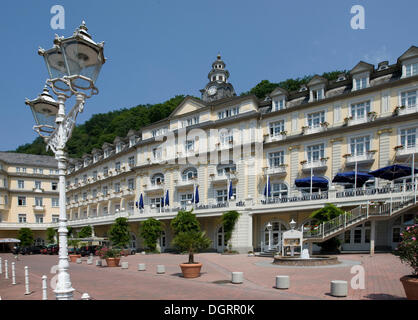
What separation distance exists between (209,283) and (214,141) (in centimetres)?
2428

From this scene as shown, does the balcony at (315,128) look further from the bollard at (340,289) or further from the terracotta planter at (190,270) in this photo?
the bollard at (340,289)

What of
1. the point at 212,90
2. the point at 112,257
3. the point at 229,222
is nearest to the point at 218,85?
the point at 212,90

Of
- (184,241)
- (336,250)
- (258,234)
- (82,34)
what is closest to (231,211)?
(258,234)

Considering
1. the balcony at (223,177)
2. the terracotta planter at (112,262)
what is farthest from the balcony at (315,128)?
the terracotta planter at (112,262)

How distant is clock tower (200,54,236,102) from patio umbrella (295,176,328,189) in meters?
24.4

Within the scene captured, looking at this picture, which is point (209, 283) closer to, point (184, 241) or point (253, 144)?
point (184, 241)

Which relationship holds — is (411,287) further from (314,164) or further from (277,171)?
(277,171)

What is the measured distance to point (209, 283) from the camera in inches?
550

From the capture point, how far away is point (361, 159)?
2861 cm

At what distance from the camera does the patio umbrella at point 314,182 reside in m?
29.1

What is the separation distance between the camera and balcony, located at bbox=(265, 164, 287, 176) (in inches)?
1296

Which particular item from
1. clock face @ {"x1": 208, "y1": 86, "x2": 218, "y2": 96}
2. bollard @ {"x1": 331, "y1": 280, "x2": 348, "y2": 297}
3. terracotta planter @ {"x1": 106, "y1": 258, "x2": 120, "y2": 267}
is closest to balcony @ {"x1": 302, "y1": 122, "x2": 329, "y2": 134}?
terracotta planter @ {"x1": 106, "y1": 258, "x2": 120, "y2": 267}

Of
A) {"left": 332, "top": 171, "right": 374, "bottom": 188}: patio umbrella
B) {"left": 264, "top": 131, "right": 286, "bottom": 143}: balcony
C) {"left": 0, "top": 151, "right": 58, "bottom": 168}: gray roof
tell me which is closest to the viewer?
{"left": 332, "top": 171, "right": 374, "bottom": 188}: patio umbrella

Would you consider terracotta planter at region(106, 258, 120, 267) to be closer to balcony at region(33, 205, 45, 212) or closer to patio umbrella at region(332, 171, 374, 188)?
patio umbrella at region(332, 171, 374, 188)
